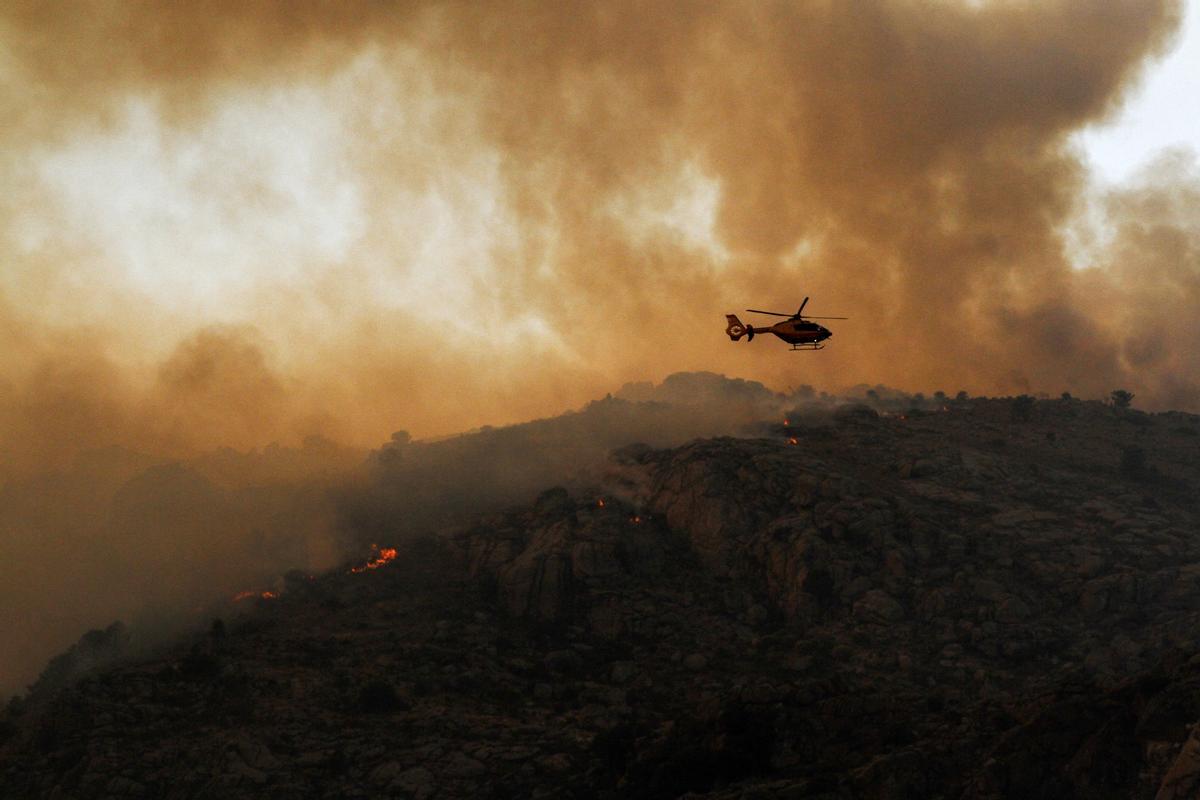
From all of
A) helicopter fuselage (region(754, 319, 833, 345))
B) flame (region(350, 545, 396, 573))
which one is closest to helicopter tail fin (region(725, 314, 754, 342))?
helicopter fuselage (region(754, 319, 833, 345))

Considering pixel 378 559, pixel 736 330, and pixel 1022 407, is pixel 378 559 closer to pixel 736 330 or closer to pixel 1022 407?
pixel 736 330

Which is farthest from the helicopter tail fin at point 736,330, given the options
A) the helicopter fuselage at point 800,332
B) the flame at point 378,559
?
the flame at point 378,559

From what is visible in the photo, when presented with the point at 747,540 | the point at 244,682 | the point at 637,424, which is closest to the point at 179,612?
the point at 244,682

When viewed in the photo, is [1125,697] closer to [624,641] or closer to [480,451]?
[624,641]

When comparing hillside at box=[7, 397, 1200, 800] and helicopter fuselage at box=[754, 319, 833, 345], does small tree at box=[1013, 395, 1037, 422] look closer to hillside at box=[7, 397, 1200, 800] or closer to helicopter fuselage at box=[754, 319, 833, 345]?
hillside at box=[7, 397, 1200, 800]

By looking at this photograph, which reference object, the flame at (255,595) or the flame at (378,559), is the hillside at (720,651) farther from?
the flame at (255,595)

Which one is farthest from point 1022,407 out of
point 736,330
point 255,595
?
point 255,595
